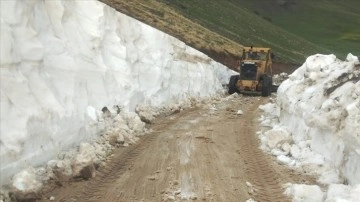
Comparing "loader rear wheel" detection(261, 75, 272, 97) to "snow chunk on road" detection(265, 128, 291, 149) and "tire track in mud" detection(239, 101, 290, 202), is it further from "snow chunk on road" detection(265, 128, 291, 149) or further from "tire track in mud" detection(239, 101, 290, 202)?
"snow chunk on road" detection(265, 128, 291, 149)

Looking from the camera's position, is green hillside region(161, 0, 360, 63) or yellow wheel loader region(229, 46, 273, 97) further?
green hillside region(161, 0, 360, 63)

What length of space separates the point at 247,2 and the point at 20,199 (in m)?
96.8

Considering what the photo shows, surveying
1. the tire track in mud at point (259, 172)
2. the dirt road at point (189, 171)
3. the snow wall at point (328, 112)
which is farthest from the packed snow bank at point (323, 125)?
the dirt road at point (189, 171)

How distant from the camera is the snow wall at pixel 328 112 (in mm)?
9953

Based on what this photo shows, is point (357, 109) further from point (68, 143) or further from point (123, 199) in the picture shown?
point (68, 143)

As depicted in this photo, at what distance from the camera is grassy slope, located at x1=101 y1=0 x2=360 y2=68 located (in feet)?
111

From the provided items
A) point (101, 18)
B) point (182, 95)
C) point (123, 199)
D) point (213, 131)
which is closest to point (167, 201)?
point (123, 199)

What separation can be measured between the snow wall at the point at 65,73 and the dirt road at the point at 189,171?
1109 mm

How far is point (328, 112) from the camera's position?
38.0ft

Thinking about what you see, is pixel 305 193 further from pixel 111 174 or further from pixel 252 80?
pixel 252 80

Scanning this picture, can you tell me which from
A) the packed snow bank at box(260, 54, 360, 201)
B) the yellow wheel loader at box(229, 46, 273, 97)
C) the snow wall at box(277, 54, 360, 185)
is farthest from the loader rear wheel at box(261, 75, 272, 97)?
the packed snow bank at box(260, 54, 360, 201)

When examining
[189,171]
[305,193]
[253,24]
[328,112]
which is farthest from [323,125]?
[253,24]

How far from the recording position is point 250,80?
2875cm

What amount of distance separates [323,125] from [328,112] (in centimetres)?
31
